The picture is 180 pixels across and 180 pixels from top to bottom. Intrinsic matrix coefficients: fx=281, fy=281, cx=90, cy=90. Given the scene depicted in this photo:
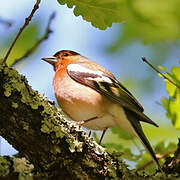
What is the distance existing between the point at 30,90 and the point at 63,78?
163cm

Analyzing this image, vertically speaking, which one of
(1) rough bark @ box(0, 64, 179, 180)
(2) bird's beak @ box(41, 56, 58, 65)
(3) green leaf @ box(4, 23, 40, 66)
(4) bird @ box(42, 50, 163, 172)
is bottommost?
(1) rough bark @ box(0, 64, 179, 180)

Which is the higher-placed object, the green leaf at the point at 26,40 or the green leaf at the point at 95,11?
the green leaf at the point at 26,40

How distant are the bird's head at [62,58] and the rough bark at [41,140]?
2405 mm

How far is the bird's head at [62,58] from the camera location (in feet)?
15.8

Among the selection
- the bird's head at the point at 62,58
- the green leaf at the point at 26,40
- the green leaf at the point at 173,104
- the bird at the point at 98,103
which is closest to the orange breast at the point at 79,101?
the bird at the point at 98,103

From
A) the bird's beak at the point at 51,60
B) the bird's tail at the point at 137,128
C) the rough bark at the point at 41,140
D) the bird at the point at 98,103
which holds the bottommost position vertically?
the rough bark at the point at 41,140

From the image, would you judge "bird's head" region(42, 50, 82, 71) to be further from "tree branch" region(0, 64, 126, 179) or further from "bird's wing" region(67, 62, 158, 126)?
"tree branch" region(0, 64, 126, 179)

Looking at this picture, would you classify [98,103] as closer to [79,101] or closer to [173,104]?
[79,101]

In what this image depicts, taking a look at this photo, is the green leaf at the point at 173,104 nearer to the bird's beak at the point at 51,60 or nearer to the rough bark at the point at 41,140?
the rough bark at the point at 41,140

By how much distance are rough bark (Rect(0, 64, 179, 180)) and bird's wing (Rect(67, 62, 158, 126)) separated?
1.02 metres

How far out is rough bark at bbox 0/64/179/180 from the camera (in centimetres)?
217

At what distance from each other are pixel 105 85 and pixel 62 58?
4.86 feet

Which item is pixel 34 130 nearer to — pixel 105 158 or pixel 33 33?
pixel 105 158

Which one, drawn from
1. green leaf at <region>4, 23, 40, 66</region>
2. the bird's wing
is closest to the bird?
the bird's wing
